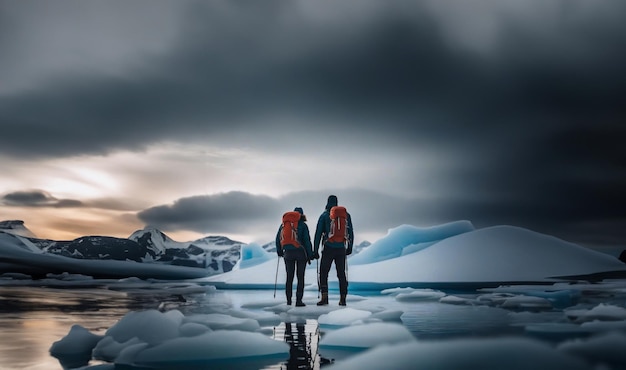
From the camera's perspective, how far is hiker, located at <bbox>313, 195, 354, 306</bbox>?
510 inches

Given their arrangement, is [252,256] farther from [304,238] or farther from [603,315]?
[603,315]

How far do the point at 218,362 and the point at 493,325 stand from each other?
5362mm

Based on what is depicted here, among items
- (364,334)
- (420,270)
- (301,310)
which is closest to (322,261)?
(301,310)

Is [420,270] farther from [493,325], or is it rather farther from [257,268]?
[493,325]

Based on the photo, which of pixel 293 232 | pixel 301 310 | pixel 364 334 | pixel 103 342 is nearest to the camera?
pixel 103 342

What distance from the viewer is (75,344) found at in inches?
253

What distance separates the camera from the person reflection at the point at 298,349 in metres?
5.50

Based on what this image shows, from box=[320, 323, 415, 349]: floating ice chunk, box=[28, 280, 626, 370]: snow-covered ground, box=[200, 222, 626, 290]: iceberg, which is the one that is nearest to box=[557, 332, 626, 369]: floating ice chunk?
box=[28, 280, 626, 370]: snow-covered ground

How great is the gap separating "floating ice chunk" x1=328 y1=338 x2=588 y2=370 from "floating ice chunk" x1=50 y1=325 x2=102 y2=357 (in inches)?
124

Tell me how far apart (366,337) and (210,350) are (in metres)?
1.95

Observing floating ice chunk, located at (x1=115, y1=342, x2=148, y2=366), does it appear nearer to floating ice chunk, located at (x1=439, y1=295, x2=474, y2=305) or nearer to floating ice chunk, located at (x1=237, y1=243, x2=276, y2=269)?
floating ice chunk, located at (x1=439, y1=295, x2=474, y2=305)

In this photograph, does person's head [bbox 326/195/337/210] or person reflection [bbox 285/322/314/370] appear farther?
person's head [bbox 326/195/337/210]

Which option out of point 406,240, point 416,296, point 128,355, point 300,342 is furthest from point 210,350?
point 406,240

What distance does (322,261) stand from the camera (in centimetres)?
1328
